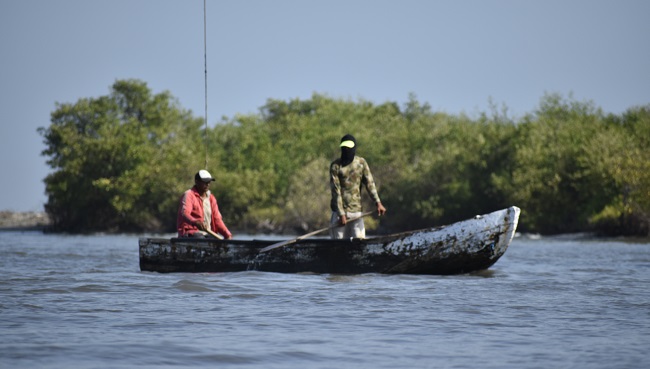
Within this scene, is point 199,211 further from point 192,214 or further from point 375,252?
point 375,252

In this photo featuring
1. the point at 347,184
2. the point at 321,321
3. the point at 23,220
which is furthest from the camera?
the point at 23,220

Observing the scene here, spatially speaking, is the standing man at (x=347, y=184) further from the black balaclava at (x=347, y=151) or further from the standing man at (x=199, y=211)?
the standing man at (x=199, y=211)

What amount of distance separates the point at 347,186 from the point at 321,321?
195 inches

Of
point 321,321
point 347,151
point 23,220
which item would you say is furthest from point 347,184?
point 23,220

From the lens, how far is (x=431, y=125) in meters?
67.6

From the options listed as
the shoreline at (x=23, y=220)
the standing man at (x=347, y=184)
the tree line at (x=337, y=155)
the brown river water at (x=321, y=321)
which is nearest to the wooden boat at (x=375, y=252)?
the brown river water at (x=321, y=321)

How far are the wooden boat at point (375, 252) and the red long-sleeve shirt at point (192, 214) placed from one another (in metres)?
0.31

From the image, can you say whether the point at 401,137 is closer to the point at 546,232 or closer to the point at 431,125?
the point at 431,125

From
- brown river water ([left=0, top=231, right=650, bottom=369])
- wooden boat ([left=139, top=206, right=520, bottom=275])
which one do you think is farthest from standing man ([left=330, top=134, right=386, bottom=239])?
brown river water ([left=0, top=231, right=650, bottom=369])

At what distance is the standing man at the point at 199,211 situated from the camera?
13883 millimetres

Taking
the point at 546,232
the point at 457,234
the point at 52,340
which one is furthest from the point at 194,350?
the point at 546,232

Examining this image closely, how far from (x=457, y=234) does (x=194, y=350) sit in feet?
22.6

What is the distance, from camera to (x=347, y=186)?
44.5ft

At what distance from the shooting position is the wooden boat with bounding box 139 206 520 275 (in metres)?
13.4
